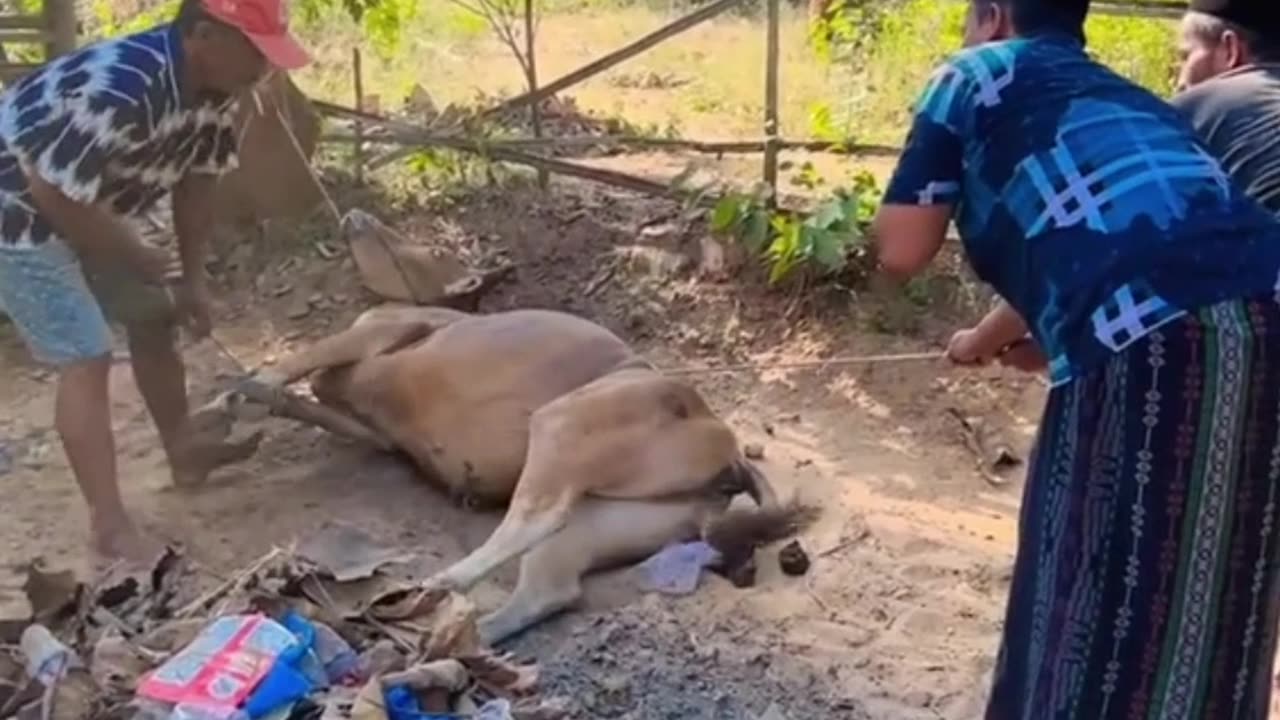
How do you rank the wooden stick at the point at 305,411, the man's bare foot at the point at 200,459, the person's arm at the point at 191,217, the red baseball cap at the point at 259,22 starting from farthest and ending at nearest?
1. the wooden stick at the point at 305,411
2. the man's bare foot at the point at 200,459
3. the person's arm at the point at 191,217
4. the red baseball cap at the point at 259,22

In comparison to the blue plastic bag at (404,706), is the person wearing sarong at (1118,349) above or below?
above

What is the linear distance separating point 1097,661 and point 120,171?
2857mm

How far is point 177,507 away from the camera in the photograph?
16.8ft

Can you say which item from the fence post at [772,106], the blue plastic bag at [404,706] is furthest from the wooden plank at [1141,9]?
the blue plastic bag at [404,706]

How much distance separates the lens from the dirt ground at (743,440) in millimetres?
4086

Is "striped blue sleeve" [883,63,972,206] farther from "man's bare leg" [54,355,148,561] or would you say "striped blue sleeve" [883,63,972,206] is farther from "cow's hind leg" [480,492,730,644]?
"man's bare leg" [54,355,148,561]

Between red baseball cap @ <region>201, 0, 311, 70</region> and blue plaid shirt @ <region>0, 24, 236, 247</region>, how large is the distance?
0.80ft

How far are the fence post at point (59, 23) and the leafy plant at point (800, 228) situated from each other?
8.57 feet

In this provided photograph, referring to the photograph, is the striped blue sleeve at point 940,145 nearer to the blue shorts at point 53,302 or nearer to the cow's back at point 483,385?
the cow's back at point 483,385

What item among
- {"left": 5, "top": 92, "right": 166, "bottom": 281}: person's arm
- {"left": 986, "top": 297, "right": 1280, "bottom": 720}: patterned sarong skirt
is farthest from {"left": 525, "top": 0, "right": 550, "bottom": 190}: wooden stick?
{"left": 986, "top": 297, "right": 1280, "bottom": 720}: patterned sarong skirt

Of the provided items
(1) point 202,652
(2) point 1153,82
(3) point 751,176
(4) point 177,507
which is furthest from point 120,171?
(2) point 1153,82

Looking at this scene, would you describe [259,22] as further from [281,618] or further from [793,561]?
[793,561]

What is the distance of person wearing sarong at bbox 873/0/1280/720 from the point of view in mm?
2568

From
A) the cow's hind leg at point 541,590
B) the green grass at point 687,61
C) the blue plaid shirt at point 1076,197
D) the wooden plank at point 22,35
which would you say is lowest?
the cow's hind leg at point 541,590
